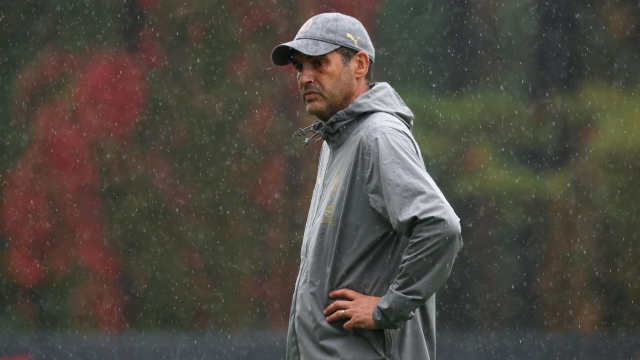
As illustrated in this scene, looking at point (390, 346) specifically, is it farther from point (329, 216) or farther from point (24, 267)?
point (24, 267)

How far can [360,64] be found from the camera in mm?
2797

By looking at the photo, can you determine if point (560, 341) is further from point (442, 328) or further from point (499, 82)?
point (499, 82)

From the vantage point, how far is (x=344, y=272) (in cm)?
256

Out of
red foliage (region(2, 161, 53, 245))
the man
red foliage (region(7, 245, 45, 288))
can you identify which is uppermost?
the man

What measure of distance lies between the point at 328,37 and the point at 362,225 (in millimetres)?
565

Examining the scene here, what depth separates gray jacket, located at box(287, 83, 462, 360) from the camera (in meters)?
2.43

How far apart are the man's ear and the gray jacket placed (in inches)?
3.7

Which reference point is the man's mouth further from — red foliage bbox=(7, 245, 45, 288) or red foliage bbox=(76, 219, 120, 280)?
red foliage bbox=(7, 245, 45, 288)

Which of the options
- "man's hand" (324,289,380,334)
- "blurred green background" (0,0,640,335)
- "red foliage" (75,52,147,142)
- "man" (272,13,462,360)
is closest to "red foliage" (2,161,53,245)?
"blurred green background" (0,0,640,335)

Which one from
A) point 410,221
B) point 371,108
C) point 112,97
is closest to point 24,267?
point 112,97

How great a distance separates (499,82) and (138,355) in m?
2.66

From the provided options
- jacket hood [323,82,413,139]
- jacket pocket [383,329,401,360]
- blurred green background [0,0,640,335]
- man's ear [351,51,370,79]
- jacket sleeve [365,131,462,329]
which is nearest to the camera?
jacket sleeve [365,131,462,329]

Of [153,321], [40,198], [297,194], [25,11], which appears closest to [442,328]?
[297,194]

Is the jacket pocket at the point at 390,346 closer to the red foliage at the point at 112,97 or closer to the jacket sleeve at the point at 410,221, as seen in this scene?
the jacket sleeve at the point at 410,221
